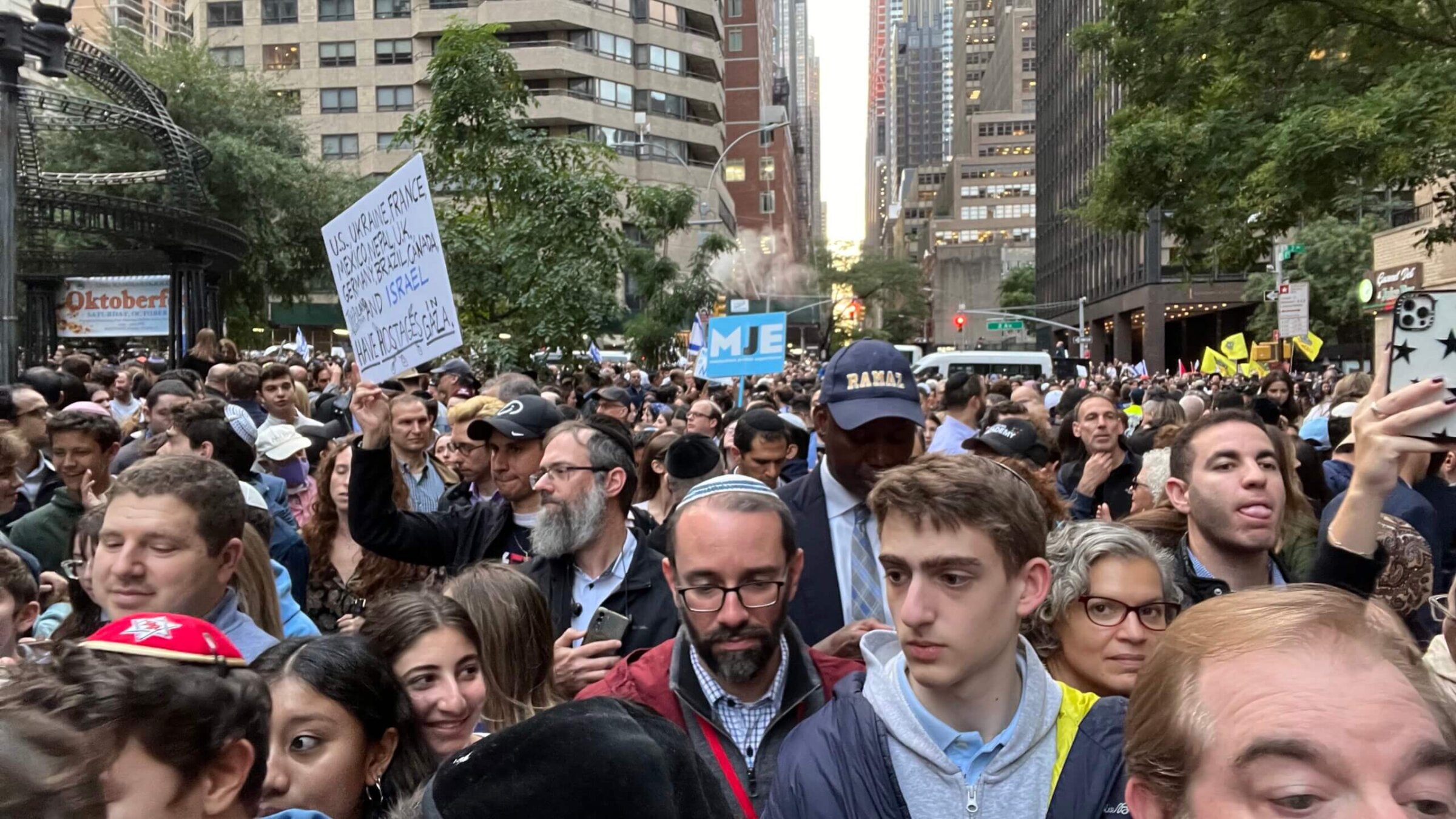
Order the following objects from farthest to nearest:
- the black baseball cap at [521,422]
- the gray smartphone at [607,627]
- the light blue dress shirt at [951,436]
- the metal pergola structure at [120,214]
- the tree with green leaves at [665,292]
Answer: the tree with green leaves at [665,292], the metal pergola structure at [120,214], the light blue dress shirt at [951,436], the black baseball cap at [521,422], the gray smartphone at [607,627]

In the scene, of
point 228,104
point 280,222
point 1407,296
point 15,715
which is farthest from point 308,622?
point 228,104

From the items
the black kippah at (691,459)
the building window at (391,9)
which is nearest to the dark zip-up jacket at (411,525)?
the black kippah at (691,459)

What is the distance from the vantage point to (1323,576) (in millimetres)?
3285

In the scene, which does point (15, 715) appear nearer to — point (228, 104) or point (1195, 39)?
point (1195, 39)

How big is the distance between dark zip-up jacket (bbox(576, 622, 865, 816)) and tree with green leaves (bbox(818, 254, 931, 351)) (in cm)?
10693

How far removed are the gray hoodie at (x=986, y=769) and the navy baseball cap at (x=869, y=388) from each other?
64.1 inches

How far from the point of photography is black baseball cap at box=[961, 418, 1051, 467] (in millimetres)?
7082

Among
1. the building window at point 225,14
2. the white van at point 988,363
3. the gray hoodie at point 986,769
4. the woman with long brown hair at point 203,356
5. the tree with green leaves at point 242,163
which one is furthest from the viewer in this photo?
the building window at point 225,14

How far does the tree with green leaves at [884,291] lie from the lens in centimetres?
11244

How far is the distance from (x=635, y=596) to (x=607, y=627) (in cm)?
46

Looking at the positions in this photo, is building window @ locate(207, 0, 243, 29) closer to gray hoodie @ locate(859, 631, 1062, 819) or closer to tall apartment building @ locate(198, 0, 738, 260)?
tall apartment building @ locate(198, 0, 738, 260)

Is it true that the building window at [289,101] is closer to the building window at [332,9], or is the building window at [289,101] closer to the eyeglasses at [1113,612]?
the building window at [332,9]

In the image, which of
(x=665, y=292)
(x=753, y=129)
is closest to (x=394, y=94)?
(x=753, y=129)

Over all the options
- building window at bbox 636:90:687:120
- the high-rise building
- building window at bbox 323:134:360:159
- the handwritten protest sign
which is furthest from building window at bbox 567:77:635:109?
the handwritten protest sign
